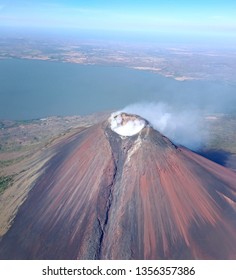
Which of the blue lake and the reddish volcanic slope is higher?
the reddish volcanic slope

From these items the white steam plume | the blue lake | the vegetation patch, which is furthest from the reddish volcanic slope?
the blue lake

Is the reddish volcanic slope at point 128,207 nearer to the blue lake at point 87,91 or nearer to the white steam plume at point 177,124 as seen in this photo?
the white steam plume at point 177,124

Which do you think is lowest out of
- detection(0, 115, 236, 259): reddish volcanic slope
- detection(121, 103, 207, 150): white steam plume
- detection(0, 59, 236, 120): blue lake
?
detection(0, 59, 236, 120): blue lake

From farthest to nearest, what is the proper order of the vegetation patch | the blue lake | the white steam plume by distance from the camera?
the blue lake → the white steam plume → the vegetation patch

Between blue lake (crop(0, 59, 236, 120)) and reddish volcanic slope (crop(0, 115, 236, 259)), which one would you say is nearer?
reddish volcanic slope (crop(0, 115, 236, 259))

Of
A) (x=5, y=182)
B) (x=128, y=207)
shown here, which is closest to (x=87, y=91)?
(x=5, y=182)

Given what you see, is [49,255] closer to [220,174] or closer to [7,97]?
[220,174]

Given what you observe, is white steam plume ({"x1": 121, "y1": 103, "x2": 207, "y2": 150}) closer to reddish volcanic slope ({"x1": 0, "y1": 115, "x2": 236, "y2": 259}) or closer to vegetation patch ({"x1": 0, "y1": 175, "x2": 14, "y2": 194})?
reddish volcanic slope ({"x1": 0, "y1": 115, "x2": 236, "y2": 259})
